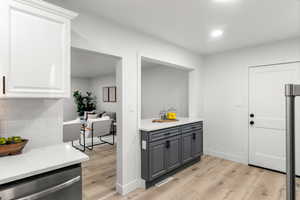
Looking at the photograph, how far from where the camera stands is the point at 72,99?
7887 millimetres

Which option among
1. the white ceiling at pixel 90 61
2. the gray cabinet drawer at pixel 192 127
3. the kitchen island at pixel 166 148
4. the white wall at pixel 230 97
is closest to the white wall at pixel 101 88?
the white ceiling at pixel 90 61

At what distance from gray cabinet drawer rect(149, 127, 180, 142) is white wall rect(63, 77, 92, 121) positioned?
618 centimetres

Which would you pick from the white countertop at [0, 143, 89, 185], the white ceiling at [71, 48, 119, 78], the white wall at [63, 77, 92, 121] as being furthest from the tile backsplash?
the white wall at [63, 77, 92, 121]

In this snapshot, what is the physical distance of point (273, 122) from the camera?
3.23m

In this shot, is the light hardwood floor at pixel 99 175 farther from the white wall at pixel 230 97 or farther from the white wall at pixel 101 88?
the white wall at pixel 101 88

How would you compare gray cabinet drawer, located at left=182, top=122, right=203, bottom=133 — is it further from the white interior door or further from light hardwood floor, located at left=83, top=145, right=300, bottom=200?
the white interior door

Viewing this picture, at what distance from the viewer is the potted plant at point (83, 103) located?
24.9 feet

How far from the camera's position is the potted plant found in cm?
760

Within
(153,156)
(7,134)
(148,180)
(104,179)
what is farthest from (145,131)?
(7,134)

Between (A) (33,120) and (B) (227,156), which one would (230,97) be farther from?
(A) (33,120)

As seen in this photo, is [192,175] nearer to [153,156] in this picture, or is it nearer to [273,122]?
[153,156]

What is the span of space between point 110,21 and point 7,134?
5.77 ft

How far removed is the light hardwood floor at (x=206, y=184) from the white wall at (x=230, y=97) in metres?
0.43

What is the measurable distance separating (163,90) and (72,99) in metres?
4.85
